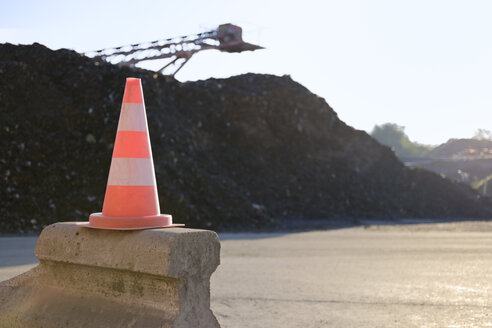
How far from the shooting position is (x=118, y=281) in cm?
272

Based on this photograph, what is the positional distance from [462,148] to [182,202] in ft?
→ 306

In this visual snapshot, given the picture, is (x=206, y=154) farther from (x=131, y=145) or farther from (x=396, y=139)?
(x=396, y=139)

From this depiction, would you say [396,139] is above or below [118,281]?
above

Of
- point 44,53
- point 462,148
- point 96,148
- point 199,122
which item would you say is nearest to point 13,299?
point 96,148

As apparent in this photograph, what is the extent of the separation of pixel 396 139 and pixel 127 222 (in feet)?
360

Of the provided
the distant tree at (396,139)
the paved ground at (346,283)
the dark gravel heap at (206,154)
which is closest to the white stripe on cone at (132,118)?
the paved ground at (346,283)

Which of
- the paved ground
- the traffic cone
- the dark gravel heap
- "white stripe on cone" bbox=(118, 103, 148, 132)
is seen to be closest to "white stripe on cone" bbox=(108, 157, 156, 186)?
the traffic cone

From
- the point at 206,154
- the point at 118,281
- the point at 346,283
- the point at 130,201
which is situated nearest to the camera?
the point at 118,281

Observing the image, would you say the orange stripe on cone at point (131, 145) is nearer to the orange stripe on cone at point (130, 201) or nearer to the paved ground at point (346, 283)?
the orange stripe on cone at point (130, 201)

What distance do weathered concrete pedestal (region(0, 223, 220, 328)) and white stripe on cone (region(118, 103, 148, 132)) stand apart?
0.67 metres

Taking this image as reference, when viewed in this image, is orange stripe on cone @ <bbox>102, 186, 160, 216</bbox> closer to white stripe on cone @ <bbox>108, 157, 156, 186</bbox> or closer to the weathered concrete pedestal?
white stripe on cone @ <bbox>108, 157, 156, 186</bbox>

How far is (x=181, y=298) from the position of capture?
250 cm

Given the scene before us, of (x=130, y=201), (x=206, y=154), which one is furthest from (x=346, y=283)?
(x=206, y=154)

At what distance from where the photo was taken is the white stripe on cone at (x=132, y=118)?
121 inches
